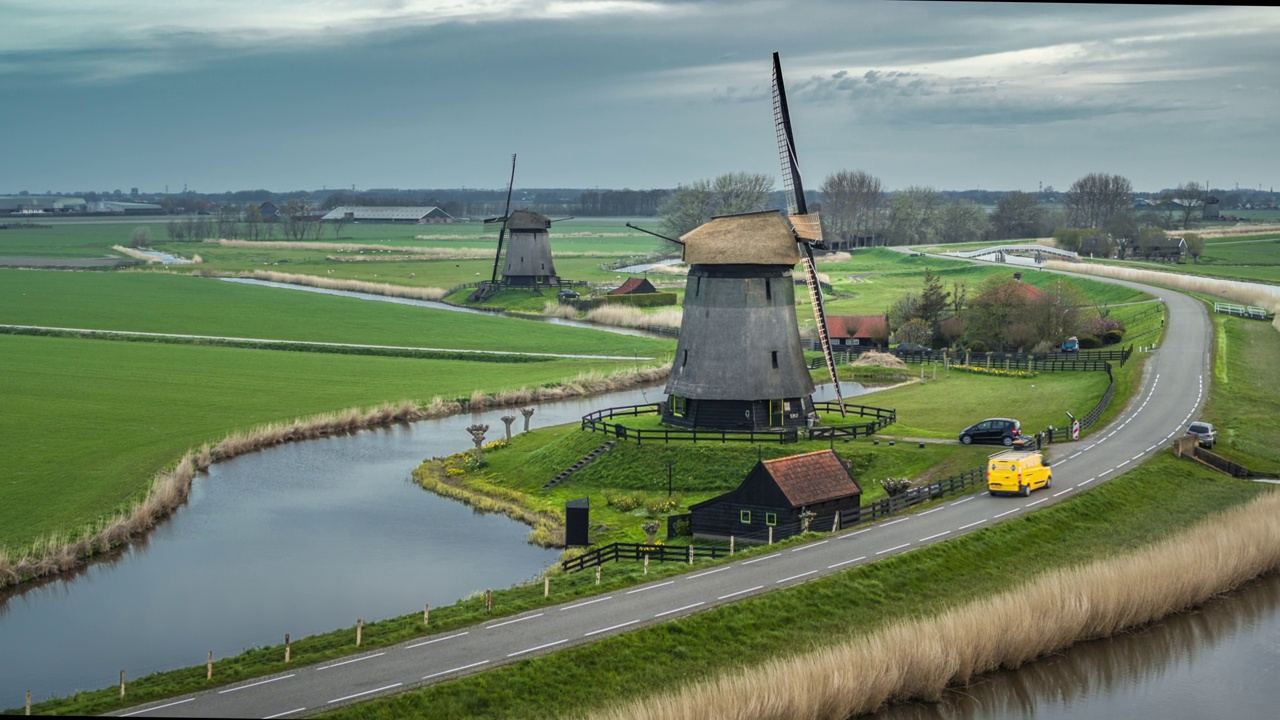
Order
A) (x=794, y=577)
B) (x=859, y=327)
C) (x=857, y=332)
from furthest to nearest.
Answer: (x=859, y=327)
(x=857, y=332)
(x=794, y=577)

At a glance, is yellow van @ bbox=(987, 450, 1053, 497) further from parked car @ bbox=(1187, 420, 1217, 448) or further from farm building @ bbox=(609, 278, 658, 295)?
farm building @ bbox=(609, 278, 658, 295)

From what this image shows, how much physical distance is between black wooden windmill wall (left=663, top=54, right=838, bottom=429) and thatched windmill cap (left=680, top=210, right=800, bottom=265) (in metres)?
0.04

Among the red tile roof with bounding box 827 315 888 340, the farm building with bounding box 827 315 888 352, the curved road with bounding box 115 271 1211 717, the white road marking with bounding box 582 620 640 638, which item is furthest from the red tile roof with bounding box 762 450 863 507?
the red tile roof with bounding box 827 315 888 340

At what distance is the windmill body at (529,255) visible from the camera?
120625 millimetres

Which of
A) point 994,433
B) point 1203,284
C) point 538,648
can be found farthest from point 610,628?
point 1203,284

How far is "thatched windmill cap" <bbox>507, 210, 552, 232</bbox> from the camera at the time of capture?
390ft

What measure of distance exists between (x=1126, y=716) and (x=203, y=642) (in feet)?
71.7

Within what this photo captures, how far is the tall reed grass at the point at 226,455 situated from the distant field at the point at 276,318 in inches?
568

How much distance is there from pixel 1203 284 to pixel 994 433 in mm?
69119

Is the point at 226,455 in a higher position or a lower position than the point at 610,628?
lower

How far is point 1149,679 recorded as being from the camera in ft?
101

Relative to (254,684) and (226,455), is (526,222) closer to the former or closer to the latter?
(226,455)

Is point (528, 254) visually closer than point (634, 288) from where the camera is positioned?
No

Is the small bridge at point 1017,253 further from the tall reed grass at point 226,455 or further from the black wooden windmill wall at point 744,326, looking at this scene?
the black wooden windmill wall at point 744,326
